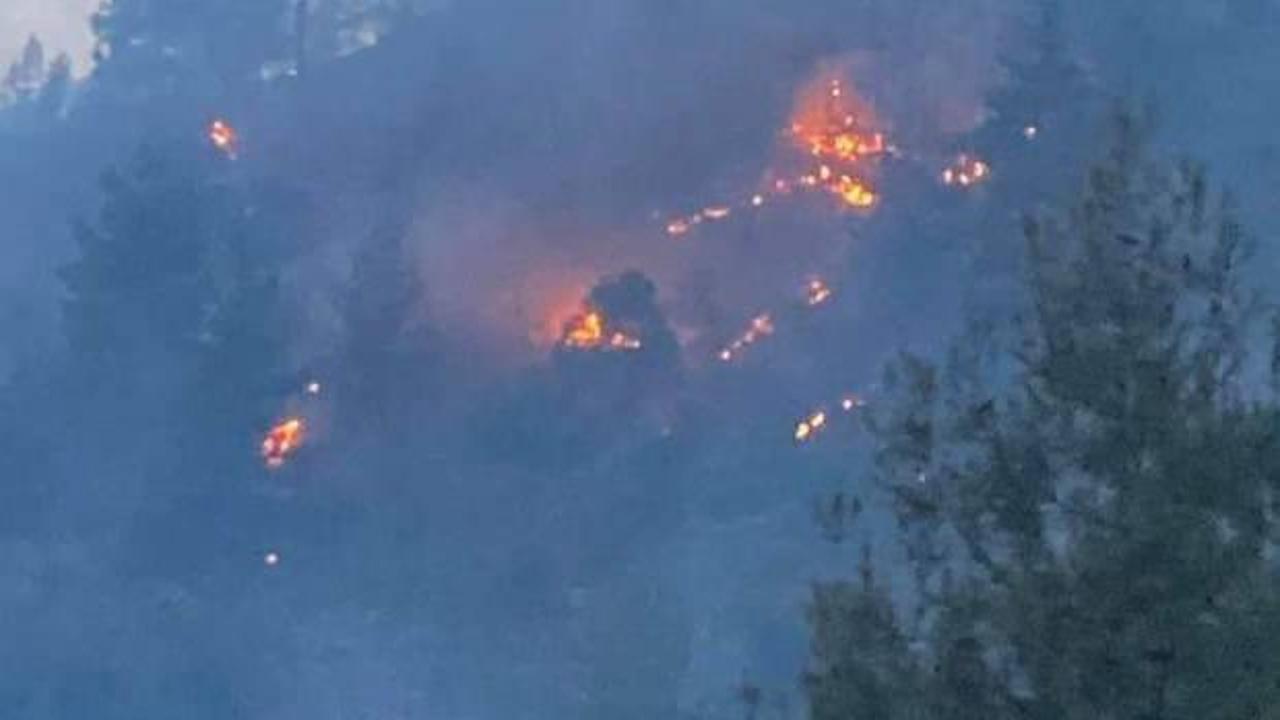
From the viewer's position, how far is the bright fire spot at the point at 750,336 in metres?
66.8

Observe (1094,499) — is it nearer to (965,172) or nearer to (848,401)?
(848,401)

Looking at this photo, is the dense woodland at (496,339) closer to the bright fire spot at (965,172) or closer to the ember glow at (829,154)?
the bright fire spot at (965,172)

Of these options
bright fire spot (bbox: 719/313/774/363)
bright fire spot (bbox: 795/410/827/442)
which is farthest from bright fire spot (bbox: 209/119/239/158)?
bright fire spot (bbox: 795/410/827/442)

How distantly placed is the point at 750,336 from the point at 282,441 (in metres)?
13.9

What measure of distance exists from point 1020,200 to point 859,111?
10046 mm

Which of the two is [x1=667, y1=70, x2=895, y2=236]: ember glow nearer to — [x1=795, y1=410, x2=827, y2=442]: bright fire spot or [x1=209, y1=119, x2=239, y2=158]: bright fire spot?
[x1=795, y1=410, x2=827, y2=442]: bright fire spot

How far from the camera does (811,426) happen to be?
63.5m

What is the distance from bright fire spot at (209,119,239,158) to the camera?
80.8m

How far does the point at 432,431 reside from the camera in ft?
213

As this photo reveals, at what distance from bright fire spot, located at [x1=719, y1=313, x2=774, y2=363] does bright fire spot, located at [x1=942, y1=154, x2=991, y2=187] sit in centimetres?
665

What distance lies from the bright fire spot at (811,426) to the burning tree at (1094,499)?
4909cm

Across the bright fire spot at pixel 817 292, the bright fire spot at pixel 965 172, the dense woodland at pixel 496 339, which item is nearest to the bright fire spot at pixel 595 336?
the dense woodland at pixel 496 339

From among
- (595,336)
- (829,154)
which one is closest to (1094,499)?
(595,336)

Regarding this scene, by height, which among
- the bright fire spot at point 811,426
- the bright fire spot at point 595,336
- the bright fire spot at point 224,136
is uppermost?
the bright fire spot at point 224,136
